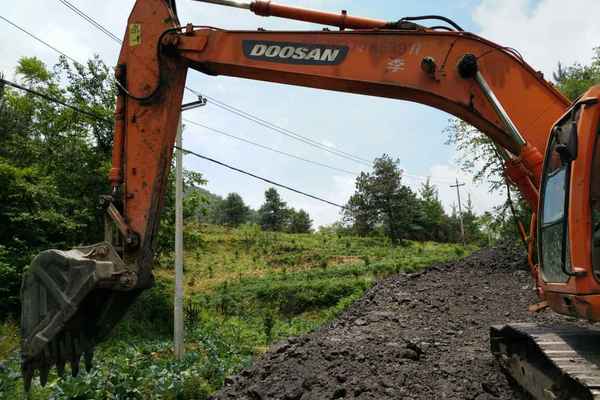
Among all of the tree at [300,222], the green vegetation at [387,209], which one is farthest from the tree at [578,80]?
the tree at [300,222]

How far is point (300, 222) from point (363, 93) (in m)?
51.9

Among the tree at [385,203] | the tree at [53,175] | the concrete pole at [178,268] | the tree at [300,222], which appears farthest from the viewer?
the tree at [300,222]

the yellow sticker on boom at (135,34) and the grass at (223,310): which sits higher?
the yellow sticker on boom at (135,34)

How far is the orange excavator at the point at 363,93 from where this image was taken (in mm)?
3578

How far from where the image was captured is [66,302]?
4379 mm

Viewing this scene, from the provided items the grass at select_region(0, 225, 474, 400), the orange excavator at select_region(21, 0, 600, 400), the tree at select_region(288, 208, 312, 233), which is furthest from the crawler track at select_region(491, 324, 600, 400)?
the tree at select_region(288, 208, 312, 233)

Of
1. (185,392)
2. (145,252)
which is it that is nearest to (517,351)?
(145,252)

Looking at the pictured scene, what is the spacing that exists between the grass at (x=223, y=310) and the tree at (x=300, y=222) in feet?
39.7

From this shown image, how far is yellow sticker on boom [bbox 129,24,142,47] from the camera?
5305mm

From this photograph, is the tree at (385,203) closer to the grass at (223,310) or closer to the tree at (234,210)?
the grass at (223,310)

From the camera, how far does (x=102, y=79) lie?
21312 mm

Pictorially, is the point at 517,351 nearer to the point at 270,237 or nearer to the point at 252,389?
the point at 252,389

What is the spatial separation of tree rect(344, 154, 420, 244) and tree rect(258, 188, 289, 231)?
10251mm

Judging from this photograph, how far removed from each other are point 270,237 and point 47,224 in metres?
24.8
